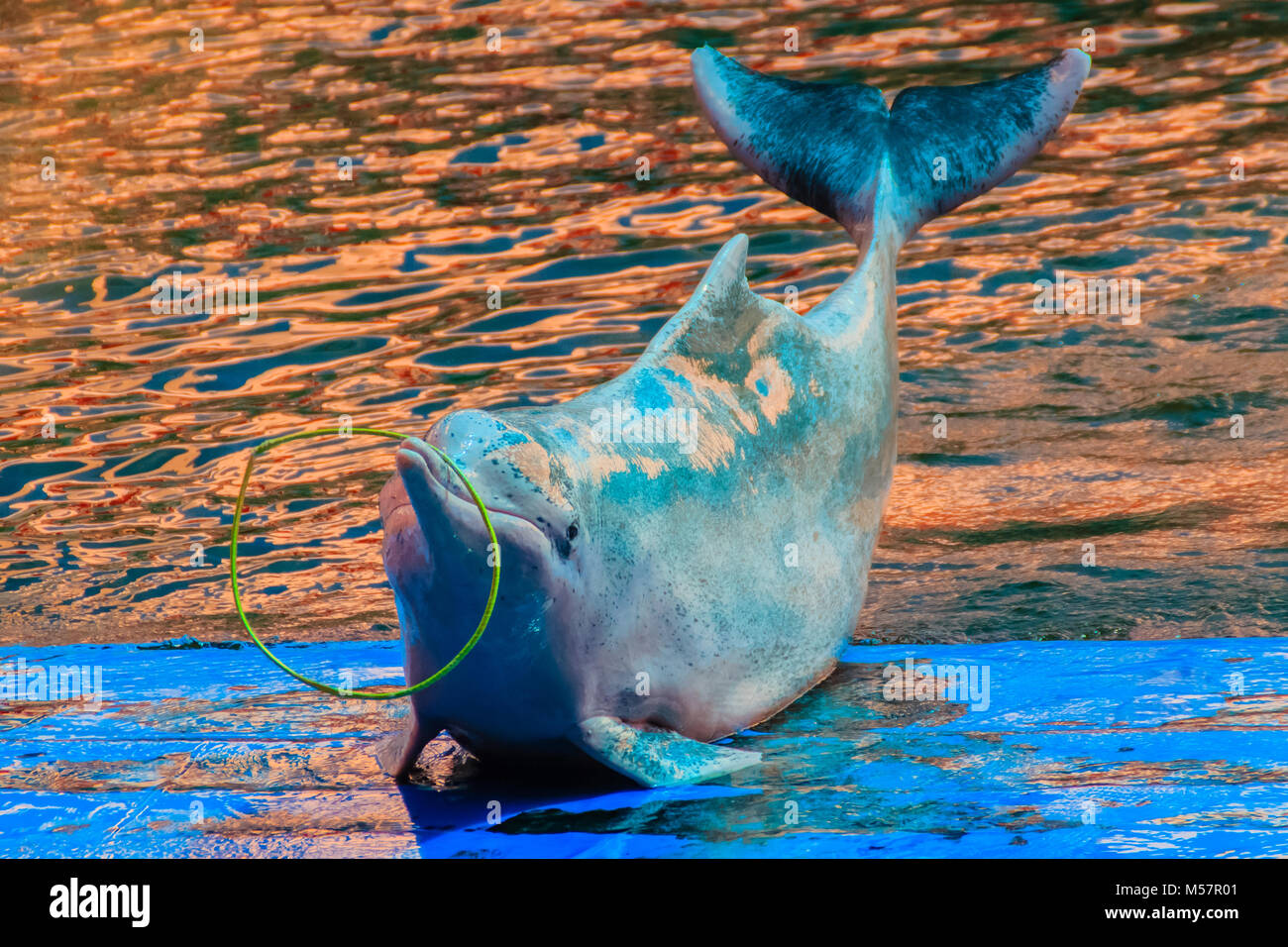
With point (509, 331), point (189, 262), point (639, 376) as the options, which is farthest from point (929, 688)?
point (189, 262)

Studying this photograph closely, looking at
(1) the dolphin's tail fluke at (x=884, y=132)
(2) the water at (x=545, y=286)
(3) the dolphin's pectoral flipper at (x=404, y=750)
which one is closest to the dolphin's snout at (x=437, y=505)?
(3) the dolphin's pectoral flipper at (x=404, y=750)

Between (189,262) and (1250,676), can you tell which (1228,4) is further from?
(1250,676)

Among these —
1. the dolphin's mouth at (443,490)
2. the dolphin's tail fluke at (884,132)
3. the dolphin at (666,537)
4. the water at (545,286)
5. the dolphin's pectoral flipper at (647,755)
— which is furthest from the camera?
the water at (545,286)

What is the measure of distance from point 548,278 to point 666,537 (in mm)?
9804

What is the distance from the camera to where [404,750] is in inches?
174

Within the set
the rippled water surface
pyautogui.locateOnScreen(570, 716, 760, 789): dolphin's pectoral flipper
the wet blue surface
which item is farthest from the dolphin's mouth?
the rippled water surface

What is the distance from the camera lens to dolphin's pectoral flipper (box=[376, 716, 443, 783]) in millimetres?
4316

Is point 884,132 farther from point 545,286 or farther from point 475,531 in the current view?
point 545,286

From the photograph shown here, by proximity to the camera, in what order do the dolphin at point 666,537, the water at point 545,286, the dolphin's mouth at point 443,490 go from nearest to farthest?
the dolphin's mouth at point 443,490 → the dolphin at point 666,537 → the water at point 545,286

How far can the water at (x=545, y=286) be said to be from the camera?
840 cm

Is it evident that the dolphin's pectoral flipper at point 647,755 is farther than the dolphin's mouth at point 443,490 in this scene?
Yes

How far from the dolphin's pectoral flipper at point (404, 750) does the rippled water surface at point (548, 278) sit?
320 centimetres

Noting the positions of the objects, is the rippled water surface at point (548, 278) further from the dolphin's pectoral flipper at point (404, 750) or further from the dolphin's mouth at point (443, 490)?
the dolphin's mouth at point (443, 490)

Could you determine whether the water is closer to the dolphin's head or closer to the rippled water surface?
the rippled water surface
